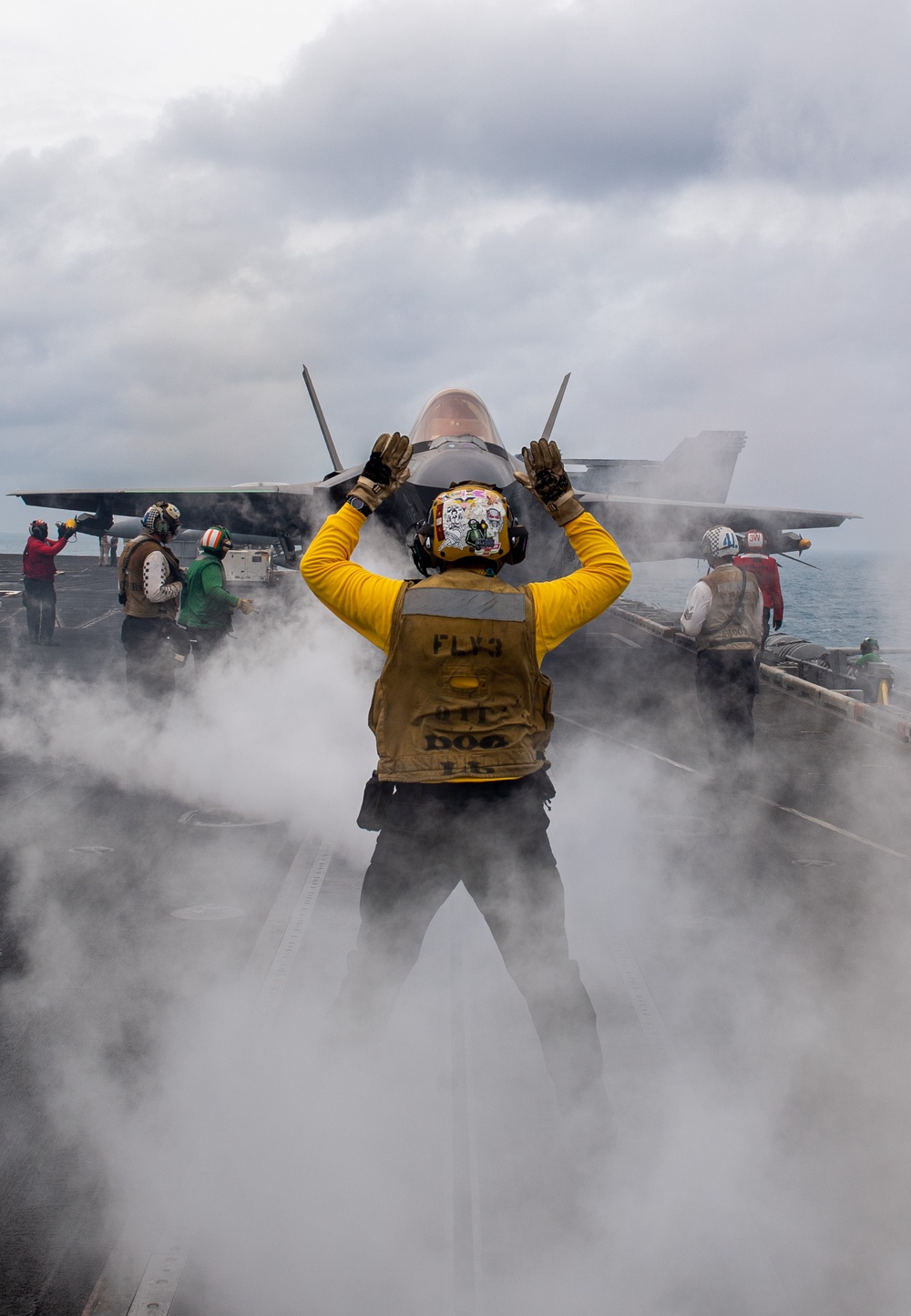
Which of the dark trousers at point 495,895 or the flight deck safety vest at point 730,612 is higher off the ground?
the flight deck safety vest at point 730,612

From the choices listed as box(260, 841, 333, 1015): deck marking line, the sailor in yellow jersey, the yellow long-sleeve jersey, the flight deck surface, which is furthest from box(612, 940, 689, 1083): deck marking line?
the yellow long-sleeve jersey

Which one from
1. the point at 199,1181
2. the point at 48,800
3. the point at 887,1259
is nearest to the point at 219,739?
the point at 48,800

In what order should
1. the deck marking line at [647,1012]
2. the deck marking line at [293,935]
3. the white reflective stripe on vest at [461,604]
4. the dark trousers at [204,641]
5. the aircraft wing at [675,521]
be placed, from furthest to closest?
the aircraft wing at [675,521]
the dark trousers at [204,641]
the deck marking line at [293,935]
the deck marking line at [647,1012]
the white reflective stripe on vest at [461,604]

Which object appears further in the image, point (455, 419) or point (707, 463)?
point (707, 463)

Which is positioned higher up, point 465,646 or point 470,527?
point 470,527

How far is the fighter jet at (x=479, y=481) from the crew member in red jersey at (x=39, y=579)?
30.7 inches

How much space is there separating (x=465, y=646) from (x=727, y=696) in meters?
5.33

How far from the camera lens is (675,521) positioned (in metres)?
17.3

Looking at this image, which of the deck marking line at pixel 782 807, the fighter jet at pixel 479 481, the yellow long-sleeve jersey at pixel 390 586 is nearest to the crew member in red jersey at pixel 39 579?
the fighter jet at pixel 479 481

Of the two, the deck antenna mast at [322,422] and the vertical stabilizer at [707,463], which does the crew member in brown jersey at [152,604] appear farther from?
the vertical stabilizer at [707,463]

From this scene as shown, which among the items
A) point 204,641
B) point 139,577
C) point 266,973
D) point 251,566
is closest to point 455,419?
point 204,641

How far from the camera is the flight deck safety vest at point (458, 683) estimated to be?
9.82 feet

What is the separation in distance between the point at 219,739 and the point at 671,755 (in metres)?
4.04

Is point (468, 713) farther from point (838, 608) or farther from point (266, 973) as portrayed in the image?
point (838, 608)
